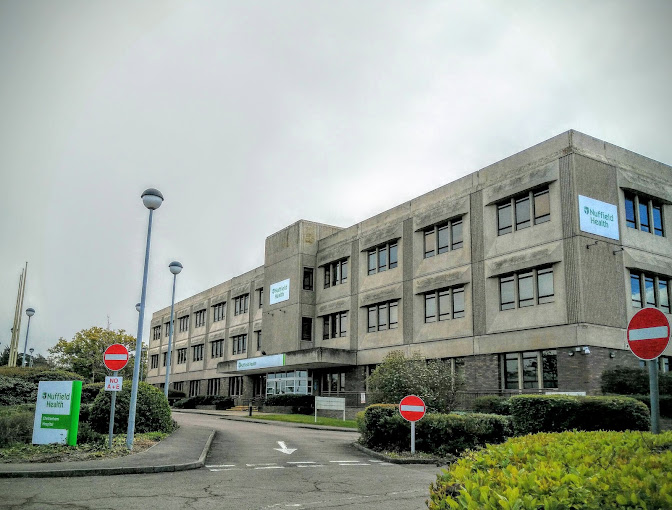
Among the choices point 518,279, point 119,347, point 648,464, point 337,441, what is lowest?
point 337,441

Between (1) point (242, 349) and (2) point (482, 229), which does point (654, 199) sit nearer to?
(2) point (482, 229)

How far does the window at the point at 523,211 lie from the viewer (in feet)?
100

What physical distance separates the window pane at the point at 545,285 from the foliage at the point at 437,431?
12.7m

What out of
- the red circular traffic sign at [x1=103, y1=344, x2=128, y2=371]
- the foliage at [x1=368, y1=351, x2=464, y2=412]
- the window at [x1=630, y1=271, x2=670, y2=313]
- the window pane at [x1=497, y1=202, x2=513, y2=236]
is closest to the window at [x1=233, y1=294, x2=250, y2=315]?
the window pane at [x1=497, y1=202, x2=513, y2=236]

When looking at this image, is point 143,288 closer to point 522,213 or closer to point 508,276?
point 508,276

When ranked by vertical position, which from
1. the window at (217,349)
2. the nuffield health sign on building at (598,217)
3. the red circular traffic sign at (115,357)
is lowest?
the red circular traffic sign at (115,357)

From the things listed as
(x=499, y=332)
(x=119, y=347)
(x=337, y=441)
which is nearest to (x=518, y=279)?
(x=499, y=332)

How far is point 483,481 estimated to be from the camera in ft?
14.3

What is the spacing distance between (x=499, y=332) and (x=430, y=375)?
26.8 ft

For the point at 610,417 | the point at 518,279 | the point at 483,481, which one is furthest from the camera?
the point at 518,279

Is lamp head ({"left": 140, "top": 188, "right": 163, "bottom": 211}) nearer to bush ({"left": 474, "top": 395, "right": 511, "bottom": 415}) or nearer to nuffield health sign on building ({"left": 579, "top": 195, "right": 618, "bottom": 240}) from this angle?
bush ({"left": 474, "top": 395, "right": 511, "bottom": 415})

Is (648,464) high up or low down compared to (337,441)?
up

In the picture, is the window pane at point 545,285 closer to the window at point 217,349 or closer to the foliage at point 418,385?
the foliage at point 418,385

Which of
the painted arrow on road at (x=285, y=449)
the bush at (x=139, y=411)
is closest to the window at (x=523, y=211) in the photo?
the painted arrow on road at (x=285, y=449)
